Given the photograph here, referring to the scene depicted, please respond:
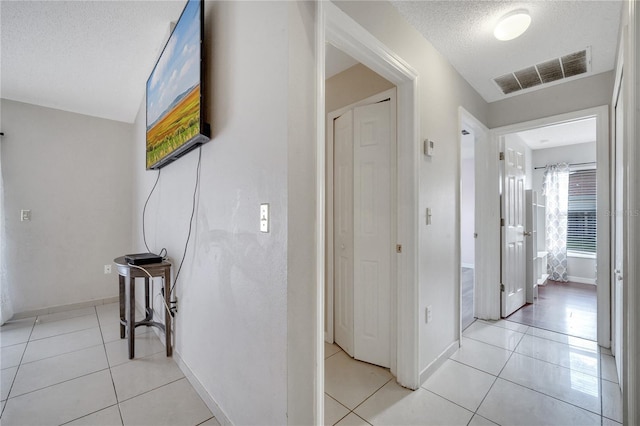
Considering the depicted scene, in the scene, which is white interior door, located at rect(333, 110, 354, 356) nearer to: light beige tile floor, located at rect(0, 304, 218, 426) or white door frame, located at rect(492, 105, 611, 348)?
light beige tile floor, located at rect(0, 304, 218, 426)

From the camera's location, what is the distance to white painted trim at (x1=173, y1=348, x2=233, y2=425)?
4.56 feet

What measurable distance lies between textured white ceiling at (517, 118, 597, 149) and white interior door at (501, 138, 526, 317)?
72cm

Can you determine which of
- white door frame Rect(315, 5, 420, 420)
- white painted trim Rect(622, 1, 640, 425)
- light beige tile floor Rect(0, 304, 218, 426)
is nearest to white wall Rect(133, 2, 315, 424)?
light beige tile floor Rect(0, 304, 218, 426)

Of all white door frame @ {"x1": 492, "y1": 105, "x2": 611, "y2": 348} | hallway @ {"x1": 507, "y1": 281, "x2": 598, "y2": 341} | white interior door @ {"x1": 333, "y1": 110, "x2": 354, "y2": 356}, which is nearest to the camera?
white interior door @ {"x1": 333, "y1": 110, "x2": 354, "y2": 356}

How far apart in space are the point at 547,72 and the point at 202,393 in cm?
377

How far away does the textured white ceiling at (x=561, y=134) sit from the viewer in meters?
3.73

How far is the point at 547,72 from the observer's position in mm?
2381

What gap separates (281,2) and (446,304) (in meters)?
2.24

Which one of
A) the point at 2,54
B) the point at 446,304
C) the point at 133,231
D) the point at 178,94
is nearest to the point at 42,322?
the point at 133,231

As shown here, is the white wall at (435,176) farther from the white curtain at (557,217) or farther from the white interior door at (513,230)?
the white curtain at (557,217)

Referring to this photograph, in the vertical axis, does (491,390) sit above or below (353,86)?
below

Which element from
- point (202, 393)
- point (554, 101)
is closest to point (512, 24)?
point (554, 101)

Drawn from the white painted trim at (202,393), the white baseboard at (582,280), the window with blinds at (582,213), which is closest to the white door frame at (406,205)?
the white painted trim at (202,393)

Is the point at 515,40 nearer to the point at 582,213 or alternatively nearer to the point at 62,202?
the point at 582,213
